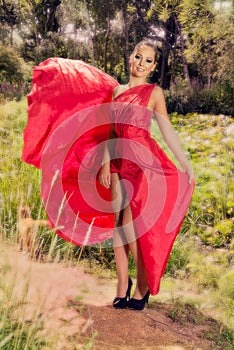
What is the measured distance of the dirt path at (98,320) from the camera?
245cm

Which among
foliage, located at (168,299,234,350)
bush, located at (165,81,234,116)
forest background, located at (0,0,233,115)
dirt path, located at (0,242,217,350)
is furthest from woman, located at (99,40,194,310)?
bush, located at (165,81,234,116)

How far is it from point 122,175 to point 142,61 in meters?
0.67

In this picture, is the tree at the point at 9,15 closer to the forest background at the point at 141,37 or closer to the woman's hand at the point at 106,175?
the forest background at the point at 141,37

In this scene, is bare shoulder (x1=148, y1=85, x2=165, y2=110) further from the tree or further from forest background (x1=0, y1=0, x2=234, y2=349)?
the tree

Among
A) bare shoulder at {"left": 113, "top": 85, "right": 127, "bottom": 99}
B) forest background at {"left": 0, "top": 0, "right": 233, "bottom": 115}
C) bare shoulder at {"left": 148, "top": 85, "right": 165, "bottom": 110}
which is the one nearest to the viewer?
bare shoulder at {"left": 148, "top": 85, "right": 165, "bottom": 110}

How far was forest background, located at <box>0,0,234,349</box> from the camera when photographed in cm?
388

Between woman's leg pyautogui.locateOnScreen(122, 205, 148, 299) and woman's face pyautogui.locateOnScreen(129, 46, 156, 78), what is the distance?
788 millimetres

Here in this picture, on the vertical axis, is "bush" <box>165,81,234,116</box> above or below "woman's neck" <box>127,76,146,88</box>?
below

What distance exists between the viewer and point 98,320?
2707mm

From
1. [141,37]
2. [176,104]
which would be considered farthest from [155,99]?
[141,37]

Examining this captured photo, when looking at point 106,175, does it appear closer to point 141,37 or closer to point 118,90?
point 118,90

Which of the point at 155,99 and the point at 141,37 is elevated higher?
the point at 155,99

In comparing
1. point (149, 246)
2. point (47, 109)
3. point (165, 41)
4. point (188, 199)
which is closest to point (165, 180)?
point (188, 199)

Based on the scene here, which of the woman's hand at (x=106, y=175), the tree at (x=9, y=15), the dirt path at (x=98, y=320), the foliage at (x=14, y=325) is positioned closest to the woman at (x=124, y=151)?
the woman's hand at (x=106, y=175)
